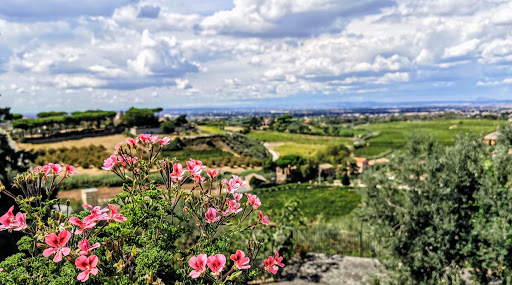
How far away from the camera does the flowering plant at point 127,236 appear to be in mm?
1658

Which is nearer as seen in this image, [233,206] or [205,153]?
[233,206]

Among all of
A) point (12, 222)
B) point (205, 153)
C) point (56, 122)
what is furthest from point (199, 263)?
point (56, 122)

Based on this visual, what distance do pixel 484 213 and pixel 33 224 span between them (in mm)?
6968

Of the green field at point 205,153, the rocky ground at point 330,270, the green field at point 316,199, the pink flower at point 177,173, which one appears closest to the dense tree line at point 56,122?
the green field at point 205,153

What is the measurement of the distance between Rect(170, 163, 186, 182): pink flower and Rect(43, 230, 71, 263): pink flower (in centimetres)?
69

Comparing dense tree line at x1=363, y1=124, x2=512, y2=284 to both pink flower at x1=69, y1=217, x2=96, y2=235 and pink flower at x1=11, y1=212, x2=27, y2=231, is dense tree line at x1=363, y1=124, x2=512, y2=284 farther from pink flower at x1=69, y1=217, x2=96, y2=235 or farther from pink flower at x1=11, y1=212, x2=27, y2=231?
pink flower at x1=11, y1=212, x2=27, y2=231

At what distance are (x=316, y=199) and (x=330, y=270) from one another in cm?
1867

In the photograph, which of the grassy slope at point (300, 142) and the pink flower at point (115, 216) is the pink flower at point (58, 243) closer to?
the pink flower at point (115, 216)

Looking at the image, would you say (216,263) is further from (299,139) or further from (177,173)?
(299,139)

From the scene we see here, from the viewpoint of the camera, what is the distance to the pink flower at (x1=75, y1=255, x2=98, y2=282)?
5.08 ft

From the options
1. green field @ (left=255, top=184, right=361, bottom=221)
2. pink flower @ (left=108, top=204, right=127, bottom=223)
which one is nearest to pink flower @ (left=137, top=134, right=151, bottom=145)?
pink flower @ (left=108, top=204, right=127, bottom=223)

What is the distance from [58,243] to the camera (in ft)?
5.25

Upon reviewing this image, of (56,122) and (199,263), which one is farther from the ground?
(199,263)

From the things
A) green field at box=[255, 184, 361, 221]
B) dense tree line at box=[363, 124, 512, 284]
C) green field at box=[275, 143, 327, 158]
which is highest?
dense tree line at box=[363, 124, 512, 284]
